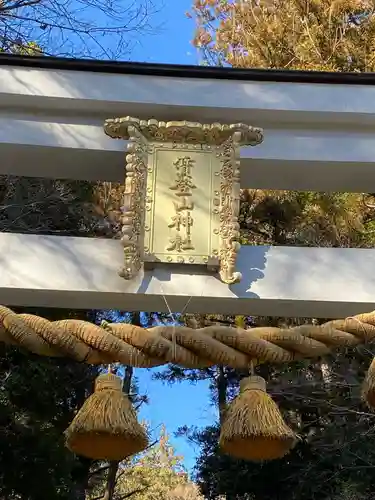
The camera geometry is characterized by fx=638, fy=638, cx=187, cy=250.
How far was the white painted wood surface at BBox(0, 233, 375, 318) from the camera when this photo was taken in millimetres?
2367

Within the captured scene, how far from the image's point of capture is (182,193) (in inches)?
97.0

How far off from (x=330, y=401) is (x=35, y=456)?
94.8 inches

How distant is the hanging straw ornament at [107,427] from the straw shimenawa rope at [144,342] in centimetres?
12

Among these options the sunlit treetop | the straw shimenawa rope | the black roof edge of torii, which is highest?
the sunlit treetop

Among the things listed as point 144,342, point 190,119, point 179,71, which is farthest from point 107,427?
point 179,71

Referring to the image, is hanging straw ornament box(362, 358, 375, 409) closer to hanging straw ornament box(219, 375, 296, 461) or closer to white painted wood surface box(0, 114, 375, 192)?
hanging straw ornament box(219, 375, 296, 461)

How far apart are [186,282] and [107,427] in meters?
0.75

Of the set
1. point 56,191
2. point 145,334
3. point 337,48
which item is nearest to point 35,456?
point 56,191

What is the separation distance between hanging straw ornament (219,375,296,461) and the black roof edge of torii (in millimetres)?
1361

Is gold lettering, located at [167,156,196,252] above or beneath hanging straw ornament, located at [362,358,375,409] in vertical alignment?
above

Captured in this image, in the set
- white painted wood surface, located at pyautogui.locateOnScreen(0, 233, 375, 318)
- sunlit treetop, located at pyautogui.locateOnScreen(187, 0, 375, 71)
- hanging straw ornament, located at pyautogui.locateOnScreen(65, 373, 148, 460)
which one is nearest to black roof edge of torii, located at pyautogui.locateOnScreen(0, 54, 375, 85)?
white painted wood surface, located at pyautogui.locateOnScreen(0, 233, 375, 318)

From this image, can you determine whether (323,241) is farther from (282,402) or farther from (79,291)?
(79,291)

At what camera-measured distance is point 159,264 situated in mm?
2377

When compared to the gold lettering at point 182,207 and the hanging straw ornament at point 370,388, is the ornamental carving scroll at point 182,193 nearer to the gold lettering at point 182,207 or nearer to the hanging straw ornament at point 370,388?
the gold lettering at point 182,207
